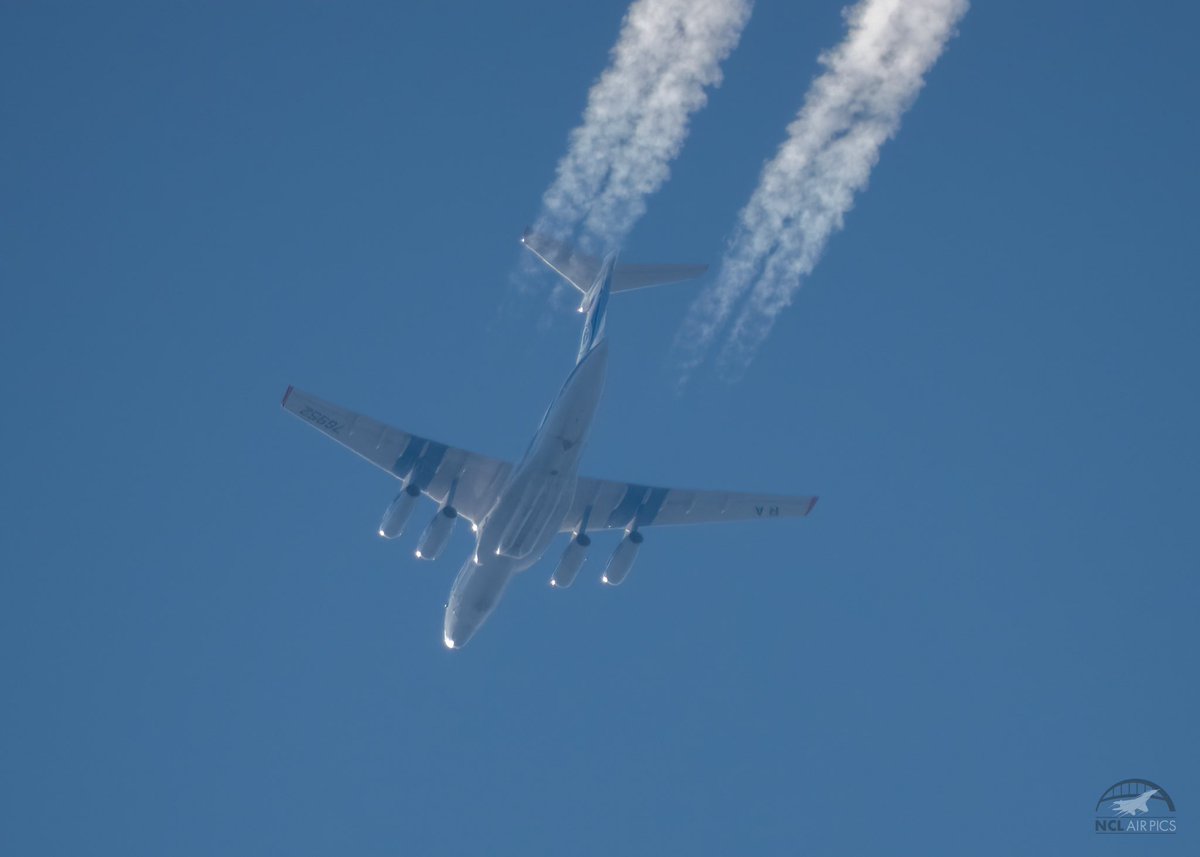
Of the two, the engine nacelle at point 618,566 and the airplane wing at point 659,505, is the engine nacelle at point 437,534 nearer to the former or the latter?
the airplane wing at point 659,505

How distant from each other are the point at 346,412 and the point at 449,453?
3.64 meters

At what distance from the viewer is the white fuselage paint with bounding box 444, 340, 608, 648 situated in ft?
108

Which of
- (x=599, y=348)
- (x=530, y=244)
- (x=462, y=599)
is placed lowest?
(x=462, y=599)

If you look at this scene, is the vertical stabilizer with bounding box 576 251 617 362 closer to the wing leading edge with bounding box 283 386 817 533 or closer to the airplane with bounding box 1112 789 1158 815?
the wing leading edge with bounding box 283 386 817 533

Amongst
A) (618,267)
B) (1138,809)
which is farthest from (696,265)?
(1138,809)

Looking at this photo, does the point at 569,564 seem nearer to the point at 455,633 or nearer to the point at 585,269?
the point at 455,633

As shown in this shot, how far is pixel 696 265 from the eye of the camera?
121ft

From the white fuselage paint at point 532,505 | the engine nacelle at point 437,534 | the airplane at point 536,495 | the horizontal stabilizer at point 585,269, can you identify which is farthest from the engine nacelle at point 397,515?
the horizontal stabilizer at point 585,269

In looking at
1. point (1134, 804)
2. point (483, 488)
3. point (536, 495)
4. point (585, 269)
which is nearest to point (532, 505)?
point (536, 495)

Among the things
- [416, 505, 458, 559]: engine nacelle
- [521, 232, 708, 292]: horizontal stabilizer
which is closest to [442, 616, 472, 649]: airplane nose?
[416, 505, 458, 559]: engine nacelle

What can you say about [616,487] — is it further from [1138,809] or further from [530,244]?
[1138,809]

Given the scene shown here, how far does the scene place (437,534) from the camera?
127 ft

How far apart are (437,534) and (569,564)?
192 inches

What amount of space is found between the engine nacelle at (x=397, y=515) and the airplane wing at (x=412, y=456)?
1.07 metres
